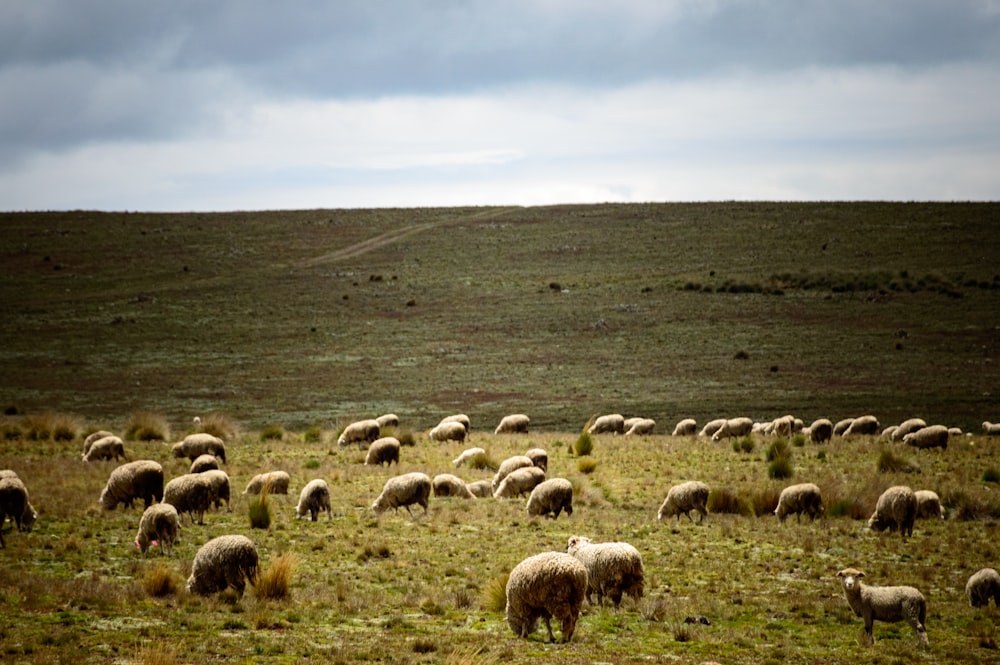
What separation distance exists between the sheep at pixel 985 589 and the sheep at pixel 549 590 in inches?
265

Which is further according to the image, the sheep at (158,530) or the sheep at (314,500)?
the sheep at (314,500)

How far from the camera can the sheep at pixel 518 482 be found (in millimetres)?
23969

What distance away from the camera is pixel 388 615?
13414 mm

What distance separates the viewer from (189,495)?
63.3 feet

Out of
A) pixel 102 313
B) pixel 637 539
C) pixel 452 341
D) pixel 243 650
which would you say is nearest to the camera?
pixel 243 650

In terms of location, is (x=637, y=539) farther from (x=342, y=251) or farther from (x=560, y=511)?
(x=342, y=251)

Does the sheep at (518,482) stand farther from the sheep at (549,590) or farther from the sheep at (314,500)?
the sheep at (549,590)

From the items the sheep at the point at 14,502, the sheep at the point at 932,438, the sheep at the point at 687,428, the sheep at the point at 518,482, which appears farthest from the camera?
the sheep at the point at 687,428

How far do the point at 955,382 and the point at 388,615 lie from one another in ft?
151

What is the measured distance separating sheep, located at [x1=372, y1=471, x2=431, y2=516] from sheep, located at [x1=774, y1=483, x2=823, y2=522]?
27.0 ft

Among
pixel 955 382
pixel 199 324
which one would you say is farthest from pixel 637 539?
pixel 199 324

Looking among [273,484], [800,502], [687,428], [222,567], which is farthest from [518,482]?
[687,428]

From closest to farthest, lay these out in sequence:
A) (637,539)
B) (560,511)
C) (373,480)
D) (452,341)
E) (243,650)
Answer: (243,650)
(637,539)
(560,511)
(373,480)
(452,341)

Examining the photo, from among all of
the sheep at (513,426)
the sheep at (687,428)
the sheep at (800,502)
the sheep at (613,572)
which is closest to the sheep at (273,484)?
the sheep at (613,572)
